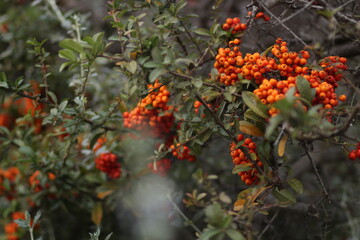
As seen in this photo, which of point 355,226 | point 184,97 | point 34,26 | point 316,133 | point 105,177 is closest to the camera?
point 316,133

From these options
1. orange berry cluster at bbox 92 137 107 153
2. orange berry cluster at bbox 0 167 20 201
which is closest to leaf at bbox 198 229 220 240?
orange berry cluster at bbox 92 137 107 153

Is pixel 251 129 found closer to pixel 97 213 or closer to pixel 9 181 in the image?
pixel 97 213

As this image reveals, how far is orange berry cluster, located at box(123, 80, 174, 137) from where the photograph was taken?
1943 millimetres

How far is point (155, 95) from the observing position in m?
1.96

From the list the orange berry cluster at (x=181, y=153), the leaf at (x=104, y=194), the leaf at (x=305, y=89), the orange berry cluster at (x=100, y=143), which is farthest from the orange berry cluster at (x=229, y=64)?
the leaf at (x=104, y=194)

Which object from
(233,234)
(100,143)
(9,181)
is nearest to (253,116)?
(233,234)

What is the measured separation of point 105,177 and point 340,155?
1797mm

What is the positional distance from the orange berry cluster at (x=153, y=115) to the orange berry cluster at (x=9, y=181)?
3.92ft

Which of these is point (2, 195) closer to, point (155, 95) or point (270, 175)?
point (155, 95)

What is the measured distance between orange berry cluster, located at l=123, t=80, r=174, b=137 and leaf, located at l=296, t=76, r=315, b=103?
717mm

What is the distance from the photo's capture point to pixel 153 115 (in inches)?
83.0

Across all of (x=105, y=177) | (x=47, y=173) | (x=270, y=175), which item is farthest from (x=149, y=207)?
A: (x=270, y=175)

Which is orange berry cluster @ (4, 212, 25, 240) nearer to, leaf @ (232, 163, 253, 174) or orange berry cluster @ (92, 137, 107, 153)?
orange berry cluster @ (92, 137, 107, 153)

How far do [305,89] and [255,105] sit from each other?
18 cm
